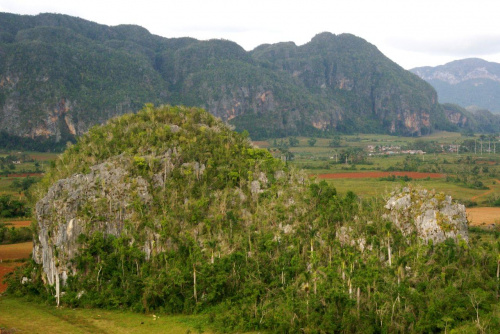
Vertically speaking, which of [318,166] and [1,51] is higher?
[1,51]

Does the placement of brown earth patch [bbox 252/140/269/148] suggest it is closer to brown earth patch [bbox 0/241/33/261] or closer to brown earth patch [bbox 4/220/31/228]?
brown earth patch [bbox 4/220/31/228]

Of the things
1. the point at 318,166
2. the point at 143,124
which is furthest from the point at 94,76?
the point at 143,124

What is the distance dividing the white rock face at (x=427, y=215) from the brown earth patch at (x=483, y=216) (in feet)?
73.3

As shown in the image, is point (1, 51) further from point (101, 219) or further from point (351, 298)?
point (351, 298)

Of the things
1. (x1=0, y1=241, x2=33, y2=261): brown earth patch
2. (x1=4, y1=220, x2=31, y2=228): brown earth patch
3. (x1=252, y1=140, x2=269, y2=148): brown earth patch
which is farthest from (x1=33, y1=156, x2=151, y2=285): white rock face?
(x1=252, y1=140, x2=269, y2=148): brown earth patch

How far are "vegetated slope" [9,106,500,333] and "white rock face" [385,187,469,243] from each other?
0.25 meters

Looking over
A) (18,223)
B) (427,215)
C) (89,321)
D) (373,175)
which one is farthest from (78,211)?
(373,175)

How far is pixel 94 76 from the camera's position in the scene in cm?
16662

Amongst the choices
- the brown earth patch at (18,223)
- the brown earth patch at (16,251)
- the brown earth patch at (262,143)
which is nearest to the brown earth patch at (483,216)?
the brown earth patch at (16,251)

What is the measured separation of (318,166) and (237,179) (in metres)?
62.9

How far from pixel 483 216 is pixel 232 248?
120 feet

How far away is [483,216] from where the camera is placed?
50.7 metres

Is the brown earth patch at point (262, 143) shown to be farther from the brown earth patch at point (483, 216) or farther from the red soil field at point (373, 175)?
the brown earth patch at point (483, 216)

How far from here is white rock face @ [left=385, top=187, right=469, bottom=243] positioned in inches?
946
